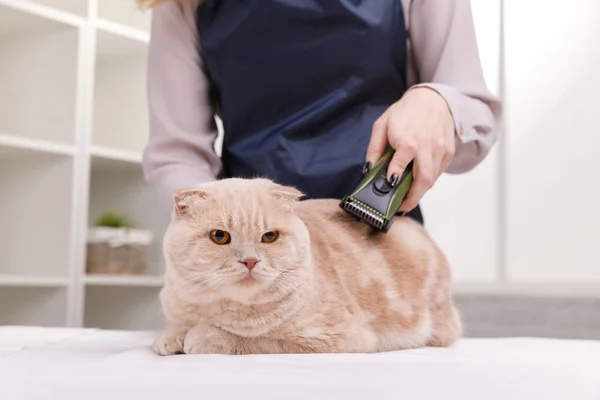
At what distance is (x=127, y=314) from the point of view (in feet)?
8.02

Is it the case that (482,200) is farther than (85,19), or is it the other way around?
(482,200)

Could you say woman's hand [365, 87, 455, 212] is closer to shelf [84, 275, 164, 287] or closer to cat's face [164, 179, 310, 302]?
cat's face [164, 179, 310, 302]

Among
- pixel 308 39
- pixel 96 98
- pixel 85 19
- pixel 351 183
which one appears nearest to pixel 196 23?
pixel 308 39

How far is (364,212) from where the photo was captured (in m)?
0.92

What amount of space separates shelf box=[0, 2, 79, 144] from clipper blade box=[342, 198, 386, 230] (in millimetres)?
1457

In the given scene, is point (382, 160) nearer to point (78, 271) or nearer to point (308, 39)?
point (308, 39)

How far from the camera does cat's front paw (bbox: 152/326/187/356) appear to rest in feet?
2.76

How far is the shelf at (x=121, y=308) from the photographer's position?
2.44 m

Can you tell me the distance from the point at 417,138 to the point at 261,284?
269 mm

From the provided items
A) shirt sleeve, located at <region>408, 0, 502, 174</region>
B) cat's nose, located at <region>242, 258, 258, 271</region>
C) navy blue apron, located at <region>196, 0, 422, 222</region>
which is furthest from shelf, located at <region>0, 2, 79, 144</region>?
cat's nose, located at <region>242, 258, 258, 271</region>

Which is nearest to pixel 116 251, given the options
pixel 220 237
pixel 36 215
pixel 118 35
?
pixel 36 215

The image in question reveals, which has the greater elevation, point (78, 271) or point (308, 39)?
point (308, 39)

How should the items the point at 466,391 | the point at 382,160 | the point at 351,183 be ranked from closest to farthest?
the point at 466,391 < the point at 382,160 < the point at 351,183

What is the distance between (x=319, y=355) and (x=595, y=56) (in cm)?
180
